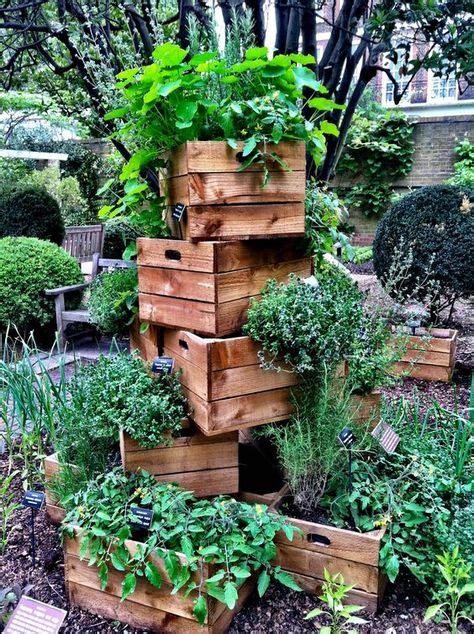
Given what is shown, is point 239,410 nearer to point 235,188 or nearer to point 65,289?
point 235,188


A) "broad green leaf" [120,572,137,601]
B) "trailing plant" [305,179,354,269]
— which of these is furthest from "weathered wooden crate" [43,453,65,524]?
"trailing plant" [305,179,354,269]

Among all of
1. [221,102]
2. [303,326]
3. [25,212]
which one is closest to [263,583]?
[303,326]

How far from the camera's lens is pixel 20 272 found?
4.97 meters

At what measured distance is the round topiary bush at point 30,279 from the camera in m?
4.87

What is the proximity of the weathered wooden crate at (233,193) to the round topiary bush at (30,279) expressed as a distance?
319cm

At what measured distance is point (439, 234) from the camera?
422 centimetres

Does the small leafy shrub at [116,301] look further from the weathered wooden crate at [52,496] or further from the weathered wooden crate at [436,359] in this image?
the weathered wooden crate at [436,359]

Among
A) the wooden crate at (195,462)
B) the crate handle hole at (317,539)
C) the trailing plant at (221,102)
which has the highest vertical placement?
the trailing plant at (221,102)

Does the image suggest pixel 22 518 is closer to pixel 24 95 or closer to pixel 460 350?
pixel 460 350

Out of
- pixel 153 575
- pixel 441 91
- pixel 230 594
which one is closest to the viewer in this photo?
pixel 230 594

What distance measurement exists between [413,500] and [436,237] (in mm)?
2721

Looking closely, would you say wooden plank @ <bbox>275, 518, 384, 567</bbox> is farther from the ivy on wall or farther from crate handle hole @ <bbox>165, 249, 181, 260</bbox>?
the ivy on wall

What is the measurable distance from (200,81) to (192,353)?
3.29ft

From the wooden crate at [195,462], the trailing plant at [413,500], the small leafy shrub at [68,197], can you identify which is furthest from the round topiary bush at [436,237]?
the small leafy shrub at [68,197]
